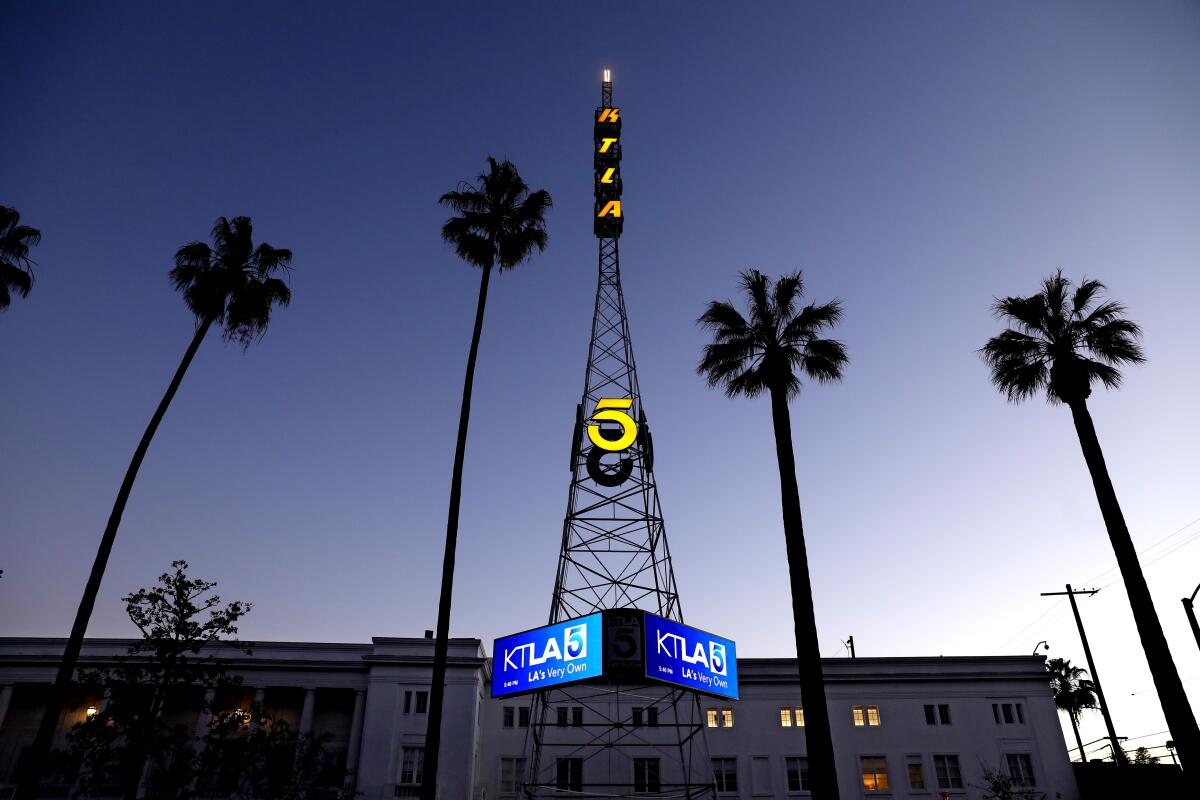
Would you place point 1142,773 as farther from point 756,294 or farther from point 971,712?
point 756,294

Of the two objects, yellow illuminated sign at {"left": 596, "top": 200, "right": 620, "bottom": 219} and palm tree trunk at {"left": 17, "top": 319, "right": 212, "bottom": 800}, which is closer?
palm tree trunk at {"left": 17, "top": 319, "right": 212, "bottom": 800}

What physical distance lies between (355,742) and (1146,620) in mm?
42127

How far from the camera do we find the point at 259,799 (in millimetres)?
39438

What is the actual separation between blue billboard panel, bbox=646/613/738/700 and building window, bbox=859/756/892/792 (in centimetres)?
2360

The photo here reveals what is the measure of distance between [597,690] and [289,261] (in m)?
32.0

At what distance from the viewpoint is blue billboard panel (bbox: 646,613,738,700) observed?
93.2 ft

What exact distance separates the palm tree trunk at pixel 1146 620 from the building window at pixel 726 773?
1153 inches

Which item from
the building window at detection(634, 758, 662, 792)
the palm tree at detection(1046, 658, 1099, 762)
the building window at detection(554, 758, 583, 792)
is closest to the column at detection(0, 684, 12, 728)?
the building window at detection(554, 758, 583, 792)

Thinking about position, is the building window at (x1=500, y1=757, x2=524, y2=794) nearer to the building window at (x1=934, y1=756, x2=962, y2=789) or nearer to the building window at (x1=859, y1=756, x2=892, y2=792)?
the building window at (x1=859, y1=756, x2=892, y2=792)

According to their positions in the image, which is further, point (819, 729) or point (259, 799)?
point (259, 799)

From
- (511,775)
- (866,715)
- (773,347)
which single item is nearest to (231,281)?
(773,347)

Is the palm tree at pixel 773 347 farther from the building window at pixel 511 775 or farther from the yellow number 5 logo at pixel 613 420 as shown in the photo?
the building window at pixel 511 775

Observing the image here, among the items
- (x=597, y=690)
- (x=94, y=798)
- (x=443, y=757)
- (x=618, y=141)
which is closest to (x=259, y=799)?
(x=443, y=757)

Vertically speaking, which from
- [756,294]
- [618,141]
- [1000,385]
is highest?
[618,141]
